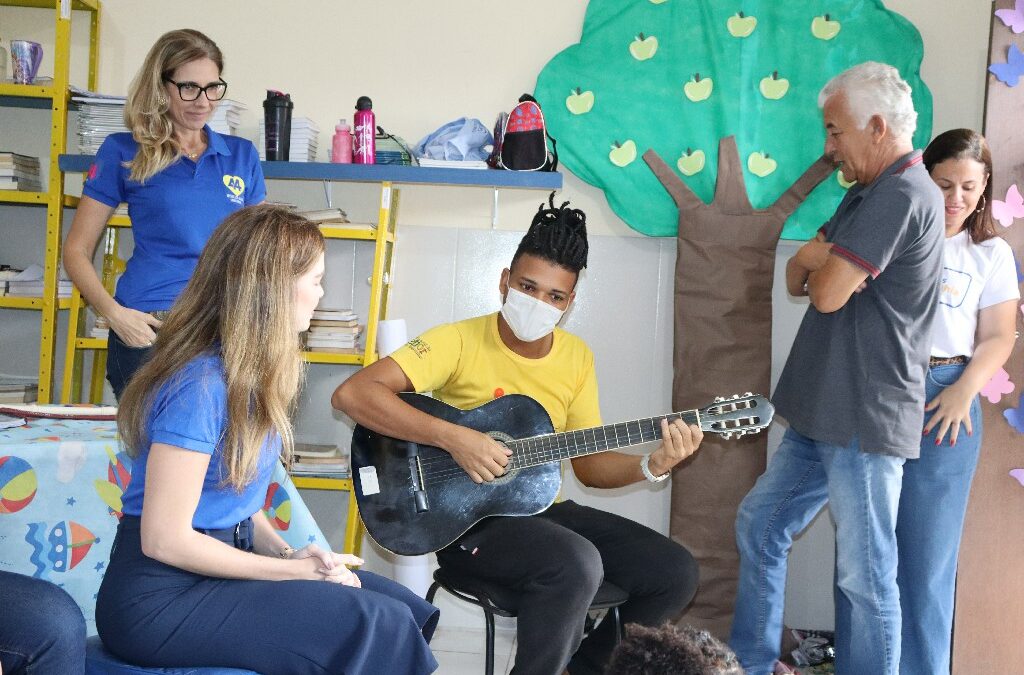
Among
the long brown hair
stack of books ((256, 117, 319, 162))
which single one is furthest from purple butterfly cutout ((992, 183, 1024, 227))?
stack of books ((256, 117, 319, 162))

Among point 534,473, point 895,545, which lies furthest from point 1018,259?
point 534,473

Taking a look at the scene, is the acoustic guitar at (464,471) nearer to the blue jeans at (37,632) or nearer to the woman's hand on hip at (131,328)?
the woman's hand on hip at (131,328)

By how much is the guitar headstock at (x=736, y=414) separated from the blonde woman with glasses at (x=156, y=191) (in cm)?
142

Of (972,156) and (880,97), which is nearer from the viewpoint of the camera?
(880,97)

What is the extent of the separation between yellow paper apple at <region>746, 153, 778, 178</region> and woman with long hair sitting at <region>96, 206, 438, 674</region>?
204cm

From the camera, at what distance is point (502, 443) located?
7.20 feet

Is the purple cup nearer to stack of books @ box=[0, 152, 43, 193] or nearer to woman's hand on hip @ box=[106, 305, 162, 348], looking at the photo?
stack of books @ box=[0, 152, 43, 193]

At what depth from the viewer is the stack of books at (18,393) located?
306 cm

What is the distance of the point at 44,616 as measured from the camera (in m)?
1.30

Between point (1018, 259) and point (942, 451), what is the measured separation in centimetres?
80

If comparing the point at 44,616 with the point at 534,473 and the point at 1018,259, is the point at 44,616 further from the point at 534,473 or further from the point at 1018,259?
the point at 1018,259

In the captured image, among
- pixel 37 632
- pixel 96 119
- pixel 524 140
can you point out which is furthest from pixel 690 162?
pixel 37 632

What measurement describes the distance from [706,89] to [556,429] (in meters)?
1.48

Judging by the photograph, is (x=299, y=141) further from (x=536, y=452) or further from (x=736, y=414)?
(x=736, y=414)
